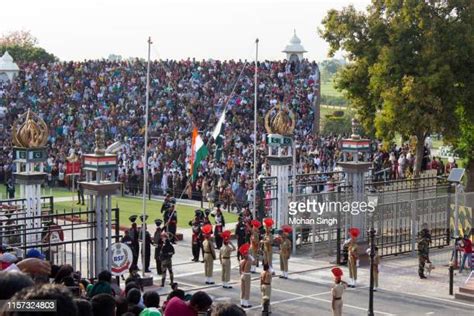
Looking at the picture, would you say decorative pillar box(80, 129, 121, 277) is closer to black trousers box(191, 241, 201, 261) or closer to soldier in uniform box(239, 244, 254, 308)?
soldier in uniform box(239, 244, 254, 308)

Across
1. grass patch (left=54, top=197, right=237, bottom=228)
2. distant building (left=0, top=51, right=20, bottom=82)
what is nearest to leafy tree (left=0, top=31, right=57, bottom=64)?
distant building (left=0, top=51, right=20, bottom=82)

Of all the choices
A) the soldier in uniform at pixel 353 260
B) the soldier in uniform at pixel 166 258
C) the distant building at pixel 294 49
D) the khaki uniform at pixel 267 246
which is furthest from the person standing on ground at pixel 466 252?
the distant building at pixel 294 49

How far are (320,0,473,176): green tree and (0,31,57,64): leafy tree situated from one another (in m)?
50.5

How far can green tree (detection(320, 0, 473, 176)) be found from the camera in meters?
28.7

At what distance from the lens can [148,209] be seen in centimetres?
3325

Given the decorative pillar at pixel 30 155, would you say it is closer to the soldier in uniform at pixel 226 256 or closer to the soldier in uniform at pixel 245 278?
Answer: the soldier in uniform at pixel 226 256

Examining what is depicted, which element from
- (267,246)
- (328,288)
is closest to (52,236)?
(267,246)

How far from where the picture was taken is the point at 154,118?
44594mm

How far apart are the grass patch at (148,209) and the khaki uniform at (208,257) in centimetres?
831

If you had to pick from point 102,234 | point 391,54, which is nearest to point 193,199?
point 391,54

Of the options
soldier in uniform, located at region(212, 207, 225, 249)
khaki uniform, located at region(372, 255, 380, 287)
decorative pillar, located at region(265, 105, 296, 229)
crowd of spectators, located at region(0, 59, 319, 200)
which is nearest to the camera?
khaki uniform, located at region(372, 255, 380, 287)

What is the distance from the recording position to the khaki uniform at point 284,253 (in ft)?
72.4

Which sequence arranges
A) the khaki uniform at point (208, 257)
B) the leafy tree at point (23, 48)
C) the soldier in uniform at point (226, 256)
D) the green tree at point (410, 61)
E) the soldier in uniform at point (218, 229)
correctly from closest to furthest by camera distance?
1. the soldier in uniform at point (226, 256)
2. the khaki uniform at point (208, 257)
3. the soldier in uniform at point (218, 229)
4. the green tree at point (410, 61)
5. the leafy tree at point (23, 48)

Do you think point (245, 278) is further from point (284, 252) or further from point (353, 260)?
point (353, 260)
